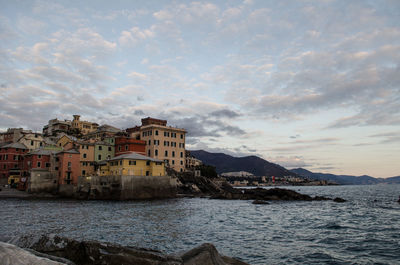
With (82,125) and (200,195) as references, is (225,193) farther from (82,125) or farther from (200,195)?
(82,125)

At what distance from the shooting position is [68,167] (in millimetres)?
67188

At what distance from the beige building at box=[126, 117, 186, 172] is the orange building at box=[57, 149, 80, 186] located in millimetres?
18773

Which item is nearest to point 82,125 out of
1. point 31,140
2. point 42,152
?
point 31,140

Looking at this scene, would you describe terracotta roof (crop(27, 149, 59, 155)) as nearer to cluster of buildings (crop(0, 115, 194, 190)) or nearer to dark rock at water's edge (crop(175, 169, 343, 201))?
cluster of buildings (crop(0, 115, 194, 190))

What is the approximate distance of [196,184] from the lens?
81562mm

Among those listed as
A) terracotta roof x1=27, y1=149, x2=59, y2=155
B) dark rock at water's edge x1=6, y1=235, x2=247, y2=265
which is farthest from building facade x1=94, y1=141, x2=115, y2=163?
dark rock at water's edge x1=6, y1=235, x2=247, y2=265

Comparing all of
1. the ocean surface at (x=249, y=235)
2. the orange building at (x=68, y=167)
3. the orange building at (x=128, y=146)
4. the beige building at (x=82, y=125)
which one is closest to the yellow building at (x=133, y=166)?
the orange building at (x=68, y=167)

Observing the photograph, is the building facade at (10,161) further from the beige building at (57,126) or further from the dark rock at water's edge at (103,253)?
the dark rock at water's edge at (103,253)

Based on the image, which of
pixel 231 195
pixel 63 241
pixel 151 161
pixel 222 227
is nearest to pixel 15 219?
pixel 222 227

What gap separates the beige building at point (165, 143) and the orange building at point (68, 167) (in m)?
18.8

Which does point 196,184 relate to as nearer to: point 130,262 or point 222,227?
point 222,227

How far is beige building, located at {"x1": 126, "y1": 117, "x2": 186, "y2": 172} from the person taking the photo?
79.2 m

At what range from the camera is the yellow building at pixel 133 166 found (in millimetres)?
60406

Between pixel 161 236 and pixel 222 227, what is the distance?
678 cm
